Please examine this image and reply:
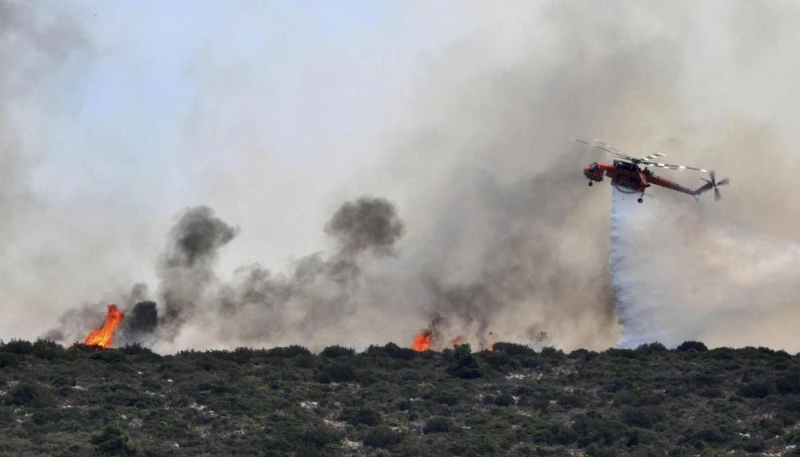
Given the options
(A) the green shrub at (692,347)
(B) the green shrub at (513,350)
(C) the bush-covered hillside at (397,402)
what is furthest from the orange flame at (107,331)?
(A) the green shrub at (692,347)

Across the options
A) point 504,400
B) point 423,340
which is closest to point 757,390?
point 504,400

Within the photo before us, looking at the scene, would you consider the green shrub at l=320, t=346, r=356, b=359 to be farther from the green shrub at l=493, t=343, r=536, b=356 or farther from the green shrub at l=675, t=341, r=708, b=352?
the green shrub at l=675, t=341, r=708, b=352

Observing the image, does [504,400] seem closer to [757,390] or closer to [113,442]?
[757,390]

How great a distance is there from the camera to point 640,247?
323 ft

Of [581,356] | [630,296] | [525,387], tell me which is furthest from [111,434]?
[630,296]

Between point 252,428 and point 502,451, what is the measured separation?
10.6m

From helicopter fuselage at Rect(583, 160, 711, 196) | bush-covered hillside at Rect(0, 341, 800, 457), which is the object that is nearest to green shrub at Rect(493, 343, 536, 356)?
bush-covered hillside at Rect(0, 341, 800, 457)

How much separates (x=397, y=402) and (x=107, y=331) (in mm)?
37723

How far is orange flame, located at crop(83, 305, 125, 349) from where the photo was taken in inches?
3999

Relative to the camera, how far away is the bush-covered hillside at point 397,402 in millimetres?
64812

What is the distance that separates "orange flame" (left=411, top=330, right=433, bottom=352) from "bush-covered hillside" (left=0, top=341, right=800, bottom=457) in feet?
56.3

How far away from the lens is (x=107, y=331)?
345 feet

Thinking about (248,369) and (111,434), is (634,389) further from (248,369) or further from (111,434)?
(111,434)

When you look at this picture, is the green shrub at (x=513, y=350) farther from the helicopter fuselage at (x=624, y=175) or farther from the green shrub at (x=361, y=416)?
the green shrub at (x=361, y=416)
